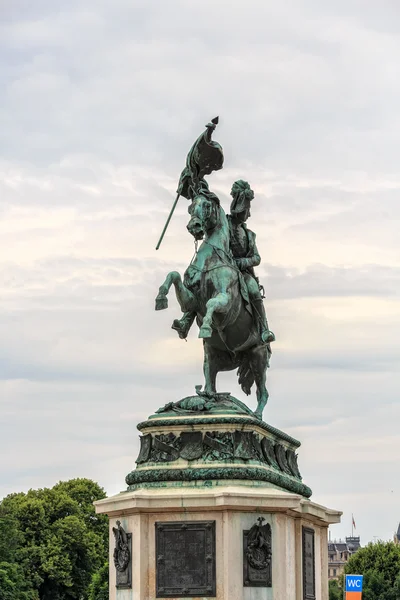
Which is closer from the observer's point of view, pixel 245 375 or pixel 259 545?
pixel 259 545

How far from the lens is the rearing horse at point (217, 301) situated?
29.1 metres

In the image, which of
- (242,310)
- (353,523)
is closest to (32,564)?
(242,310)

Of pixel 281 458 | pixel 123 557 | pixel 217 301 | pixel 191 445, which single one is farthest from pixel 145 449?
pixel 217 301

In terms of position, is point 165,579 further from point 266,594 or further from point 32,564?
point 32,564

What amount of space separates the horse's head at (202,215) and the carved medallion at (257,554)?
5.36 meters

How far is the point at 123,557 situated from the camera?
2786cm

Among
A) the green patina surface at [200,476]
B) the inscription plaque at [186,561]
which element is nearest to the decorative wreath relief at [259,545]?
the inscription plaque at [186,561]

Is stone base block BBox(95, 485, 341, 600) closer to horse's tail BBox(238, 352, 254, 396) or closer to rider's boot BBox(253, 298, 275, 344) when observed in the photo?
rider's boot BBox(253, 298, 275, 344)

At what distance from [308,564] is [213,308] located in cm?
490

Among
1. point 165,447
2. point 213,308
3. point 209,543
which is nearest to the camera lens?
point 209,543

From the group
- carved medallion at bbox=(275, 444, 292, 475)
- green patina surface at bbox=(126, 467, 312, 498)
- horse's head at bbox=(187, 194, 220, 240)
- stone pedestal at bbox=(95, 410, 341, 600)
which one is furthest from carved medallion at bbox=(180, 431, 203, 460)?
horse's head at bbox=(187, 194, 220, 240)

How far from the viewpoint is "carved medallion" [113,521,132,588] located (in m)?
27.8

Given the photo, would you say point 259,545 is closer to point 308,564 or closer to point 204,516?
point 204,516

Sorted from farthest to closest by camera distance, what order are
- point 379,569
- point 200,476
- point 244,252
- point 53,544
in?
point 379,569, point 53,544, point 244,252, point 200,476
